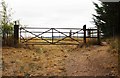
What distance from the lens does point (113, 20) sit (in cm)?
1653

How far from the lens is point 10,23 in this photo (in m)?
25.7

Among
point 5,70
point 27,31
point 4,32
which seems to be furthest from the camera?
point 27,31

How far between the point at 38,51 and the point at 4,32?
10.6 ft

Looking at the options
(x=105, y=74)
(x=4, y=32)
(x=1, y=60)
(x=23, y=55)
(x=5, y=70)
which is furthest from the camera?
(x=4, y=32)

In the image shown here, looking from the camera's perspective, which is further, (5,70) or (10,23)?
(10,23)

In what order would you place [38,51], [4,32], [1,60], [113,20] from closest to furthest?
[113,20], [1,60], [38,51], [4,32]

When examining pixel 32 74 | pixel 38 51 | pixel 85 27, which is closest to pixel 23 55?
pixel 38 51

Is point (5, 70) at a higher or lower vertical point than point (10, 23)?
lower

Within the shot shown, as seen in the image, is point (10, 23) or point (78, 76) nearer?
point (78, 76)

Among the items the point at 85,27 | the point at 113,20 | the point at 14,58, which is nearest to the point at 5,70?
the point at 14,58

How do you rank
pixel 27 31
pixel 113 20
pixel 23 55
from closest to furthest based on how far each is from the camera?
pixel 113 20 < pixel 23 55 < pixel 27 31

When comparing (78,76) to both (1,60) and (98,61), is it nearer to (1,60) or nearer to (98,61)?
(98,61)

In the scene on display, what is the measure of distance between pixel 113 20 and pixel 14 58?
5.53 metres

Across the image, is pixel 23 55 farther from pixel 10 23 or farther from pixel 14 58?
pixel 10 23
